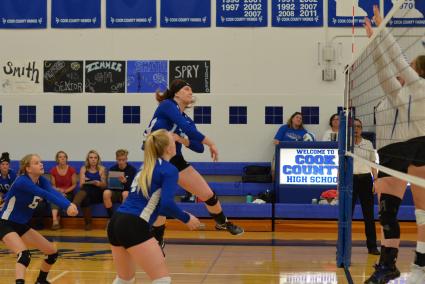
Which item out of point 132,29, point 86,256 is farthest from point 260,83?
point 86,256

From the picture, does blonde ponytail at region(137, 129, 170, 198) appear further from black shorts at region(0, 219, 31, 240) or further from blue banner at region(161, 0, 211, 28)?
blue banner at region(161, 0, 211, 28)

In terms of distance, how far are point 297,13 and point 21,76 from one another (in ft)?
20.2

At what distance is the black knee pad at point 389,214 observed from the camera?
20.6 ft

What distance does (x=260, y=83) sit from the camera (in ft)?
49.2

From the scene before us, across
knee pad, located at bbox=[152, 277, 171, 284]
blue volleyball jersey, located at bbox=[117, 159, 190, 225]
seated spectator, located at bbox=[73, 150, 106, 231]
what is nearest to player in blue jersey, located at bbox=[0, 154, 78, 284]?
blue volleyball jersey, located at bbox=[117, 159, 190, 225]

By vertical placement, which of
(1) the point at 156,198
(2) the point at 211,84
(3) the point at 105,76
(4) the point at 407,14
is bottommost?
(1) the point at 156,198

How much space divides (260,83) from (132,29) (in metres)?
3.02

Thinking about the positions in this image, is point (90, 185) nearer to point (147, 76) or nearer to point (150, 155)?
point (147, 76)

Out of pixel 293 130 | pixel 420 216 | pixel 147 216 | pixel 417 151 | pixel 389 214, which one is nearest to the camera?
pixel 147 216

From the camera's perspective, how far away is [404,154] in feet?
19.1

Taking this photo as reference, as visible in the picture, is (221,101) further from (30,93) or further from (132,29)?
(30,93)

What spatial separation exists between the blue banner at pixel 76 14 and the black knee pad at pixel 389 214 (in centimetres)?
1026

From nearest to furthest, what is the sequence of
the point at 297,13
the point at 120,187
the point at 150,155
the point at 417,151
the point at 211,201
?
the point at 150,155 → the point at 417,151 → the point at 211,201 → the point at 120,187 → the point at 297,13

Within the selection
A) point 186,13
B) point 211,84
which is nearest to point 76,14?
point 186,13
